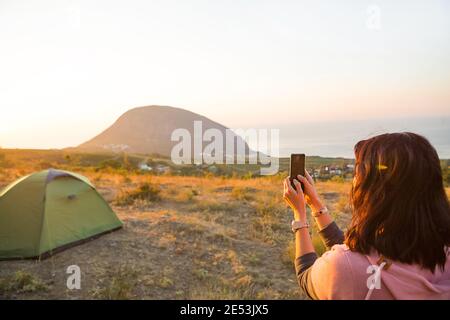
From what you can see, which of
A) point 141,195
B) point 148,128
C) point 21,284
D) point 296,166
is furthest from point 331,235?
point 148,128

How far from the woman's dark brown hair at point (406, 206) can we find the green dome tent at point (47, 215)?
17.9ft

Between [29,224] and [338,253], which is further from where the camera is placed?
[29,224]

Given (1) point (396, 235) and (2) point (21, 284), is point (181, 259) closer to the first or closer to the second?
(2) point (21, 284)

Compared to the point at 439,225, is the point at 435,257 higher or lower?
lower

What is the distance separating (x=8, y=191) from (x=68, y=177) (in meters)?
0.95

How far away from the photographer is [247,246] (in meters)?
6.45

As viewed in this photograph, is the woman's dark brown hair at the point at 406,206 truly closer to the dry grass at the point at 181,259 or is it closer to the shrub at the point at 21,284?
the dry grass at the point at 181,259

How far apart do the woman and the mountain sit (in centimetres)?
9073

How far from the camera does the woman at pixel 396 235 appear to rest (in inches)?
56.3

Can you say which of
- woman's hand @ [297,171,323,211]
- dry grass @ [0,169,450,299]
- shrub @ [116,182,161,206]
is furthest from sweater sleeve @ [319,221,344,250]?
shrub @ [116,182,161,206]

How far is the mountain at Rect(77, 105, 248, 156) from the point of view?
316ft

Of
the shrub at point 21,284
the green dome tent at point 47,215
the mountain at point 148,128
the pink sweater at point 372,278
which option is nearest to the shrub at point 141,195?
the green dome tent at point 47,215

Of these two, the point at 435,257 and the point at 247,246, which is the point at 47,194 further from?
the point at 435,257
